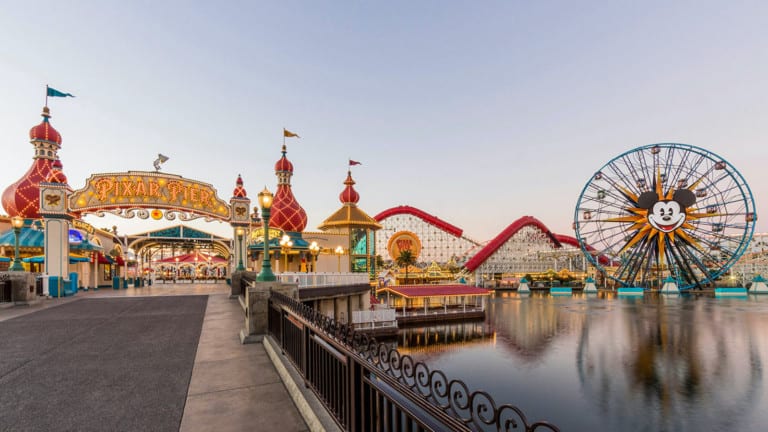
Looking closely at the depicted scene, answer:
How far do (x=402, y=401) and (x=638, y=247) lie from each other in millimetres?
70016

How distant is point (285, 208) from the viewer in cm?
4012

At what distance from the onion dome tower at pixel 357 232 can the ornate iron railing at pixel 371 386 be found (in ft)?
107

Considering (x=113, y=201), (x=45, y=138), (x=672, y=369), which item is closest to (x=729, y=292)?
(x=672, y=369)

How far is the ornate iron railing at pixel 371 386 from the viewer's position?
234cm

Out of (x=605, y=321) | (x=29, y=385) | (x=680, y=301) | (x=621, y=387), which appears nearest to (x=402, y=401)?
(x=29, y=385)

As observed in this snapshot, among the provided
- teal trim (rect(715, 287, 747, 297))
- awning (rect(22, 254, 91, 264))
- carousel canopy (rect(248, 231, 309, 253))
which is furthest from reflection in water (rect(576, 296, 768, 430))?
awning (rect(22, 254, 91, 264))

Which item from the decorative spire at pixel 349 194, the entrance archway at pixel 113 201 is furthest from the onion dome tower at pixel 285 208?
the entrance archway at pixel 113 201

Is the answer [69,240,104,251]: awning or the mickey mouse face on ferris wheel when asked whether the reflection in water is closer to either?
the mickey mouse face on ferris wheel

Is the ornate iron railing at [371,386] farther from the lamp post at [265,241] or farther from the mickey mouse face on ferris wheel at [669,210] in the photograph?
the mickey mouse face on ferris wheel at [669,210]

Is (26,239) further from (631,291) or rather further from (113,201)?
(631,291)

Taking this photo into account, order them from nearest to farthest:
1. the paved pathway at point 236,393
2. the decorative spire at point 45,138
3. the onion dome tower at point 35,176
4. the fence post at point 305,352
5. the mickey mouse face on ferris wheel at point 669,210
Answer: the paved pathway at point 236,393, the fence post at point 305,352, the onion dome tower at point 35,176, the decorative spire at point 45,138, the mickey mouse face on ferris wheel at point 669,210

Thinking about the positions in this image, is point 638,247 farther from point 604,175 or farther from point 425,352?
point 425,352

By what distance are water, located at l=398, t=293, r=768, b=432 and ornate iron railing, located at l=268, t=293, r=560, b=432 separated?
50.5 ft

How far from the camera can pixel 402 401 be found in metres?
2.71
